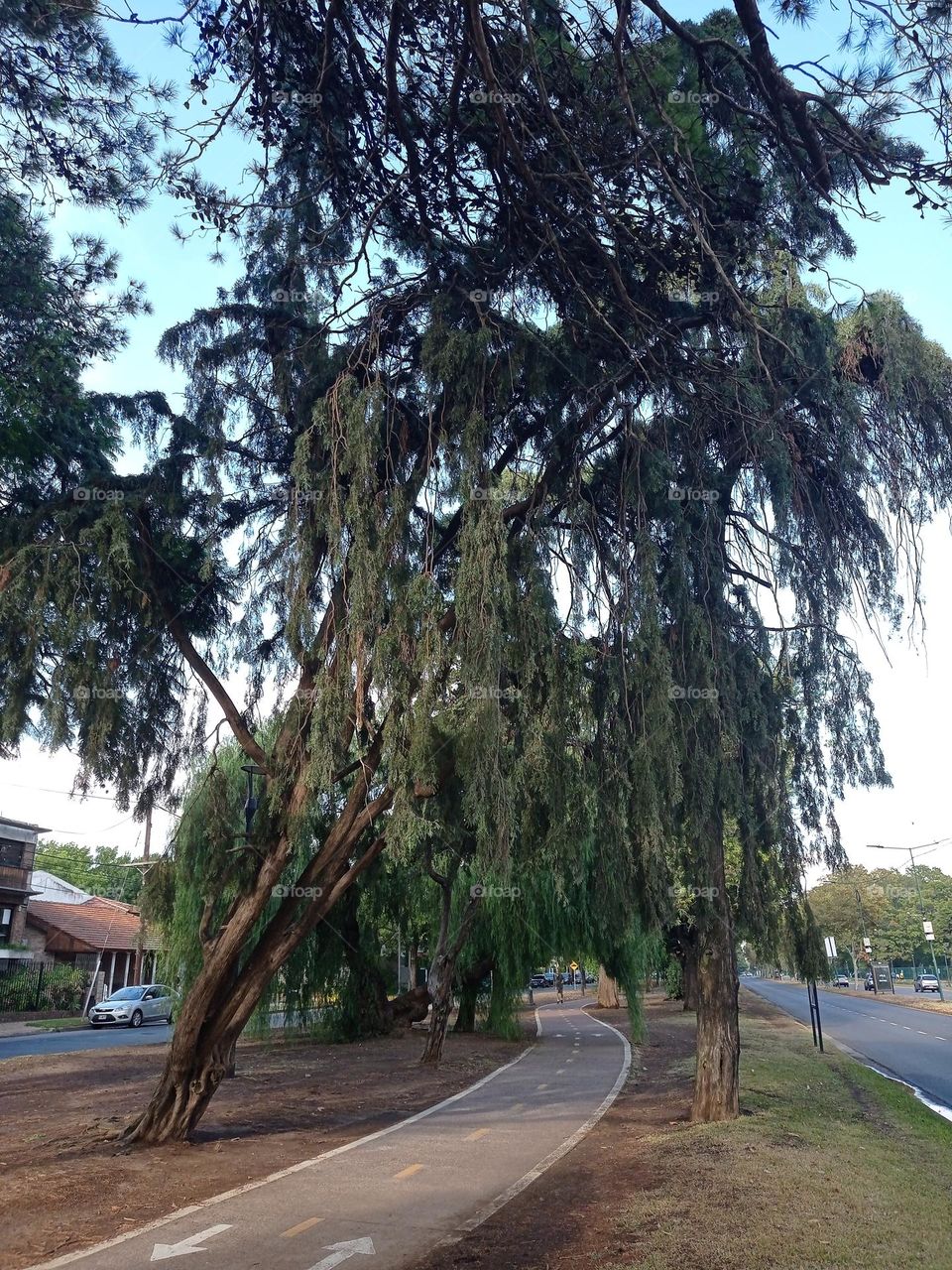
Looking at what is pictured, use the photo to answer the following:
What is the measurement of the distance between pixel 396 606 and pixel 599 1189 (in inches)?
200

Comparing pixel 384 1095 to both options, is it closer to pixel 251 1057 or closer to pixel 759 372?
pixel 251 1057

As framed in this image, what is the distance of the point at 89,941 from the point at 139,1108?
3492 centimetres

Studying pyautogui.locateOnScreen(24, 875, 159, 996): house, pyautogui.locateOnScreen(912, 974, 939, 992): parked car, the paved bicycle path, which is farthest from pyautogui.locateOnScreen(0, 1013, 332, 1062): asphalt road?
pyautogui.locateOnScreen(912, 974, 939, 992): parked car

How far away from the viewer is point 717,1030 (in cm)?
1121

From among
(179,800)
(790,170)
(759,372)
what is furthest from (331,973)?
(790,170)

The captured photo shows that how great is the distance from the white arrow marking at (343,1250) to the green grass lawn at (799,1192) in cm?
162

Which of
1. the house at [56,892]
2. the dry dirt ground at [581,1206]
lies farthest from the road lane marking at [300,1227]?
the house at [56,892]

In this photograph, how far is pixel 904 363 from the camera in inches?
325

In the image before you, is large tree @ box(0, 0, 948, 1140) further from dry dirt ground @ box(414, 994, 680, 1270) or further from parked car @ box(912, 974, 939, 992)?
parked car @ box(912, 974, 939, 992)

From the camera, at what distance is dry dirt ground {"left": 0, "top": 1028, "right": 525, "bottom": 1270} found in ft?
23.7

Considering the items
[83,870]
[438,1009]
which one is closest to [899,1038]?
[438,1009]

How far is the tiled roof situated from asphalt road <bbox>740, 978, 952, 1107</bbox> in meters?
26.8

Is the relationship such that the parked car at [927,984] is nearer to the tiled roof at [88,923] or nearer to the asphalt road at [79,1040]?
the asphalt road at [79,1040]

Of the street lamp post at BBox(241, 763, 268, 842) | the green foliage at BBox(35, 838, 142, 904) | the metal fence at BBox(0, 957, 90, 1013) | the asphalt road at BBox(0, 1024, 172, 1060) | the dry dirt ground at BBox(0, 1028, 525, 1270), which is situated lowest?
the dry dirt ground at BBox(0, 1028, 525, 1270)
